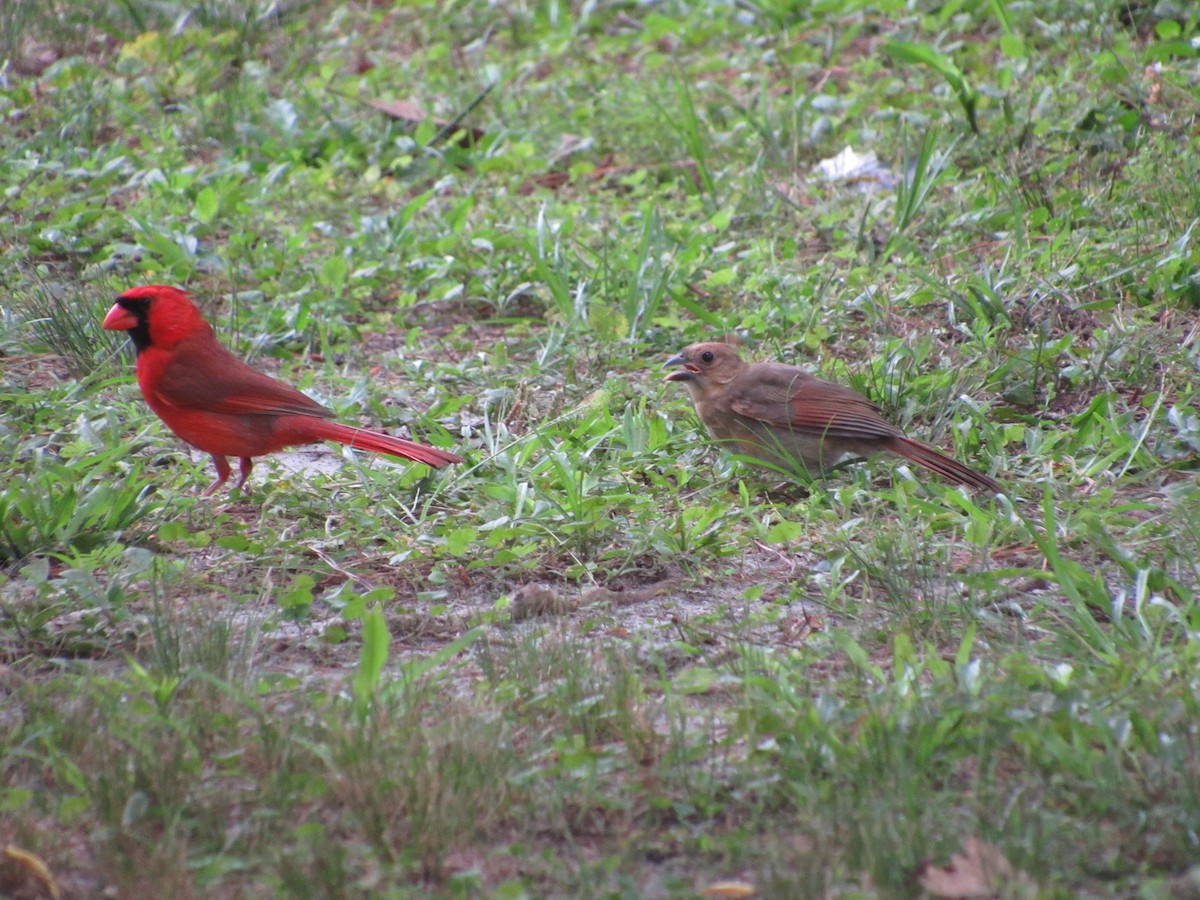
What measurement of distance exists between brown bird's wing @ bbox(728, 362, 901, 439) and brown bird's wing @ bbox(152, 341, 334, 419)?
1573mm

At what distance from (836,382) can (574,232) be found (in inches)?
88.0

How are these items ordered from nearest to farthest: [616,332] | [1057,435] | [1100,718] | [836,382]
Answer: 1. [1100,718]
2. [1057,435]
3. [836,382]
4. [616,332]

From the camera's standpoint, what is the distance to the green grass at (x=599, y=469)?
2.80 metres

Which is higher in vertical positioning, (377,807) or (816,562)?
(377,807)

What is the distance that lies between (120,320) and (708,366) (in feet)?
7.45

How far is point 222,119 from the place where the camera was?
8.45 m

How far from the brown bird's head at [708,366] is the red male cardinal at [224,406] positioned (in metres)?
1.24

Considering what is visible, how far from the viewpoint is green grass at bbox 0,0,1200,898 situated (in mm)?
2801

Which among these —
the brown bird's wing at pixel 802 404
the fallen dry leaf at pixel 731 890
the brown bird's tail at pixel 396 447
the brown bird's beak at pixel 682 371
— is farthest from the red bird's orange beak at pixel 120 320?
the fallen dry leaf at pixel 731 890

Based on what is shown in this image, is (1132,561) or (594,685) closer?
(594,685)

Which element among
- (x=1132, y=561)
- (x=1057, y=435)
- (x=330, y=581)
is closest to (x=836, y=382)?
(x=1057, y=435)

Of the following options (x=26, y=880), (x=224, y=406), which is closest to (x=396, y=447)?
(x=224, y=406)

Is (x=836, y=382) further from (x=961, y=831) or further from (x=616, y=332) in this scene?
(x=961, y=831)

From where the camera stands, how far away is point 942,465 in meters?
4.81
